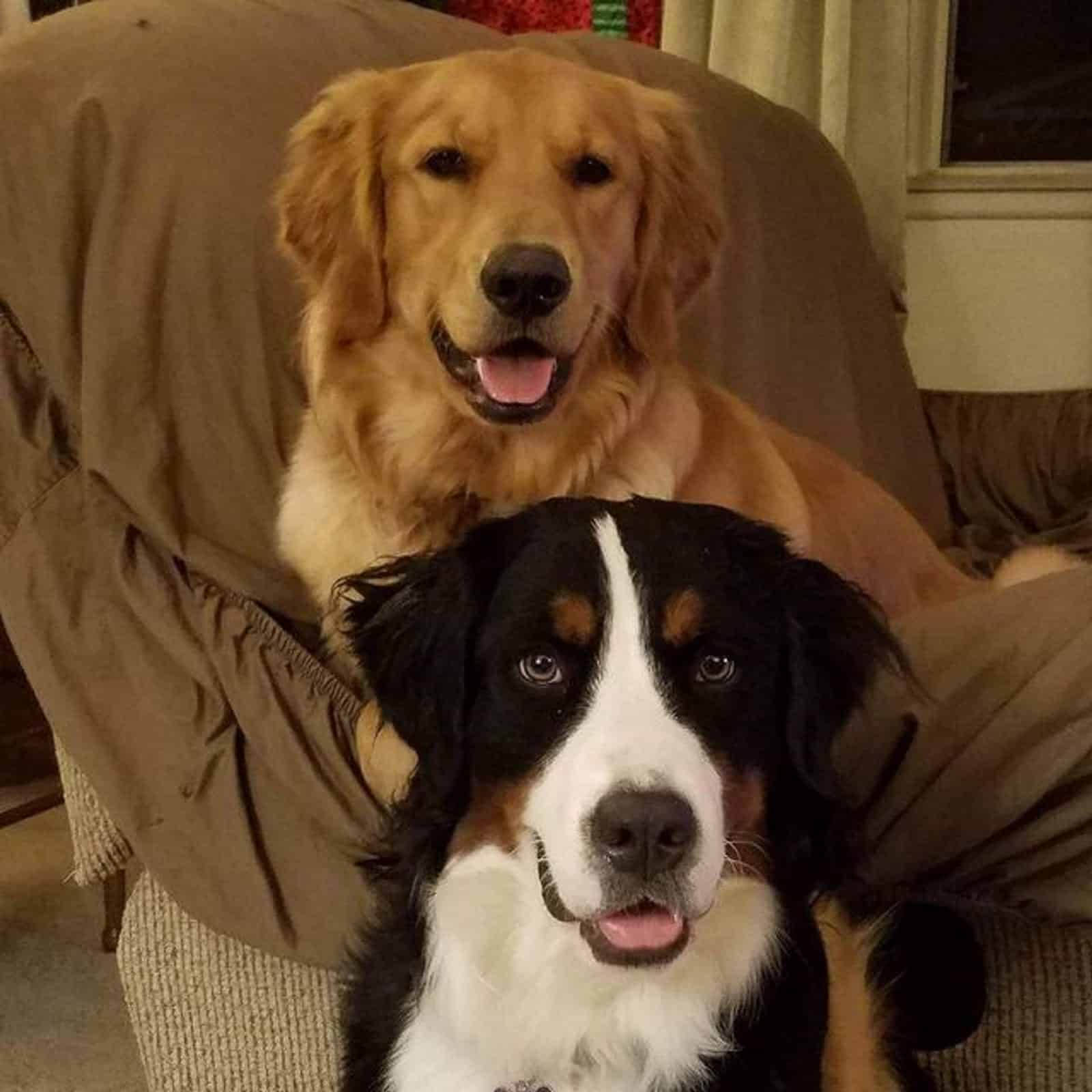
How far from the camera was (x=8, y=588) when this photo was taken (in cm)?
162

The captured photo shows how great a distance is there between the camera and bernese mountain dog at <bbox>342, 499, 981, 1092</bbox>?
1.10 metres

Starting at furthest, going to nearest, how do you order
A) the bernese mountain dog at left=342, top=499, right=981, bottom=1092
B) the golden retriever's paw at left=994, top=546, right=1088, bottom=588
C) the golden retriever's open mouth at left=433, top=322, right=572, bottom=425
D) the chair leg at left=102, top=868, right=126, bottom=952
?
the chair leg at left=102, top=868, right=126, bottom=952 → the golden retriever's paw at left=994, top=546, right=1088, bottom=588 → the golden retriever's open mouth at left=433, top=322, right=572, bottom=425 → the bernese mountain dog at left=342, top=499, right=981, bottom=1092

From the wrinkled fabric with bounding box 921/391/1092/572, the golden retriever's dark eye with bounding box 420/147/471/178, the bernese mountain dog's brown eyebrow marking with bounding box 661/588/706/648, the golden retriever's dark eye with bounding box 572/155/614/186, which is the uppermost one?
the golden retriever's dark eye with bounding box 420/147/471/178

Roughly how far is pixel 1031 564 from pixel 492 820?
1.32 meters

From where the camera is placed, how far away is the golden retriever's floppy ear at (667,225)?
1691 mm

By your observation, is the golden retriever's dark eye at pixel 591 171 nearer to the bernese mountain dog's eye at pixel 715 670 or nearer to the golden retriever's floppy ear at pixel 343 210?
the golden retriever's floppy ear at pixel 343 210

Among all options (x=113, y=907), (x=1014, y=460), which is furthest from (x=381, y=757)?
(x=1014, y=460)

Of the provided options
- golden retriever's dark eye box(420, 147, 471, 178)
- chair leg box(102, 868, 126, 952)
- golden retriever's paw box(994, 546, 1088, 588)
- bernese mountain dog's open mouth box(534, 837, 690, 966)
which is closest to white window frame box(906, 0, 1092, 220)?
golden retriever's paw box(994, 546, 1088, 588)

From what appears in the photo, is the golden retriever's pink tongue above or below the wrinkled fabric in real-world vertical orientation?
above

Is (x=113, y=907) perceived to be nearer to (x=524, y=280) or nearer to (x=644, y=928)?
(x=524, y=280)

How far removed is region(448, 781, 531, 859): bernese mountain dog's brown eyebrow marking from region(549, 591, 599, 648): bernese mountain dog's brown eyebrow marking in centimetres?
12

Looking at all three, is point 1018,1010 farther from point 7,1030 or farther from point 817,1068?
point 7,1030

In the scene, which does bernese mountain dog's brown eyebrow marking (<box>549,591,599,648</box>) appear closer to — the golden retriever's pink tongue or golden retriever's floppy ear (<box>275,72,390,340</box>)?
the golden retriever's pink tongue

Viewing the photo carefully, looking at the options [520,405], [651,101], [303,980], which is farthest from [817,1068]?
[651,101]
